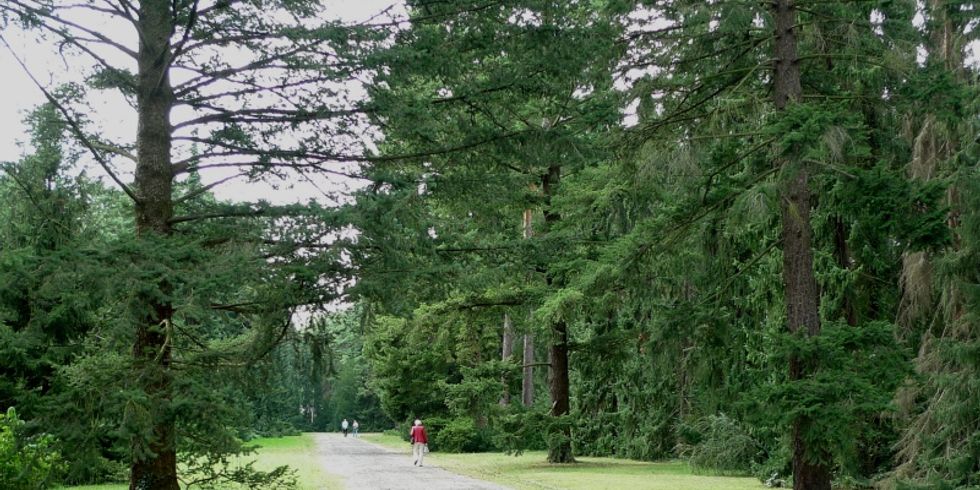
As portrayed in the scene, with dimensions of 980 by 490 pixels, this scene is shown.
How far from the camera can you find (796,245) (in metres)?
10.6

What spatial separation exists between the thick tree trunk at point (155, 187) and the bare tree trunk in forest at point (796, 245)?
6545 millimetres

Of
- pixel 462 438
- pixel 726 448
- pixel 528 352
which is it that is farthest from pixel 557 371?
pixel 462 438

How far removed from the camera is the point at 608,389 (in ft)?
106

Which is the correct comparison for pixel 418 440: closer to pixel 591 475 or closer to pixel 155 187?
pixel 591 475

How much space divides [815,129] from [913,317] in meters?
7.55

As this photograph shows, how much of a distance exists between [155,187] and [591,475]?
12.7m

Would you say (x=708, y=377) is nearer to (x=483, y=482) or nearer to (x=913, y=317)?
(x=913, y=317)

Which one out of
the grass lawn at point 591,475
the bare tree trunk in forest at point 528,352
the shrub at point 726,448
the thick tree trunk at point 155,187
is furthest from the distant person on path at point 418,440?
the thick tree trunk at point 155,187

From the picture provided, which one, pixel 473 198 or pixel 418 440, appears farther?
pixel 418 440

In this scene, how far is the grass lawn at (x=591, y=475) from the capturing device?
57.7 feet

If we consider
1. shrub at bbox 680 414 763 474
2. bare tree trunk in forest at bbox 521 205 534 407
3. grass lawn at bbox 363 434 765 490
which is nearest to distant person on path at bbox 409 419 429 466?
grass lawn at bbox 363 434 765 490

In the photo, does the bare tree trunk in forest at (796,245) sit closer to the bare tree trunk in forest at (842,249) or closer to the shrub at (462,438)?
the bare tree trunk in forest at (842,249)

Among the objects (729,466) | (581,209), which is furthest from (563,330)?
(729,466)

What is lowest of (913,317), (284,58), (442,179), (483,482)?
(483,482)
